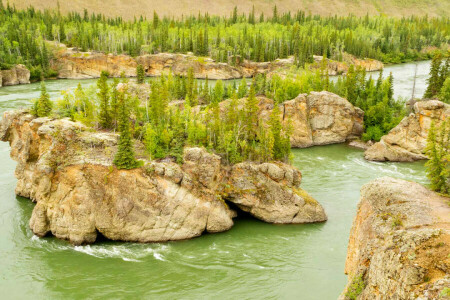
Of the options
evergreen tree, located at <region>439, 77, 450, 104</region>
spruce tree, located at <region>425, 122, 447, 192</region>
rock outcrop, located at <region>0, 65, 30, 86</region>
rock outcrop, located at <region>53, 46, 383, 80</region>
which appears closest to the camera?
spruce tree, located at <region>425, 122, 447, 192</region>

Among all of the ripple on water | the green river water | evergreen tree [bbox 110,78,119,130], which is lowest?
the green river water

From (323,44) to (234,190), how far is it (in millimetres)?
122428

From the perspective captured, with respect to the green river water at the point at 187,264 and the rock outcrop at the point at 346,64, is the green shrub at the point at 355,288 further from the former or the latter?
the rock outcrop at the point at 346,64

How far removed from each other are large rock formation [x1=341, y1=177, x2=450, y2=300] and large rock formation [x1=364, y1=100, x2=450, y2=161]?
4433cm

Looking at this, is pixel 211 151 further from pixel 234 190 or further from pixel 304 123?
pixel 304 123

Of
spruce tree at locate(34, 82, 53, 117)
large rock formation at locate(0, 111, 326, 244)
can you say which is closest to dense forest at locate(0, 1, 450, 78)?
spruce tree at locate(34, 82, 53, 117)

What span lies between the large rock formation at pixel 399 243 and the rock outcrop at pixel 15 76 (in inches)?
4546

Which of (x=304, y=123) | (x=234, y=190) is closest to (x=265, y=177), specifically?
(x=234, y=190)

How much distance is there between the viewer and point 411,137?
60812mm

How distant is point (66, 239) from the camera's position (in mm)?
34344

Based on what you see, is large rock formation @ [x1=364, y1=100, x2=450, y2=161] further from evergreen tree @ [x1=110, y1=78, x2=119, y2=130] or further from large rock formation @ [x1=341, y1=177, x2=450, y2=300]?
large rock formation @ [x1=341, y1=177, x2=450, y2=300]

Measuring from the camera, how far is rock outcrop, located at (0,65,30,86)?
10844 cm

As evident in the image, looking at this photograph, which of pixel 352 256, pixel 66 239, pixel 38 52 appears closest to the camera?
pixel 352 256

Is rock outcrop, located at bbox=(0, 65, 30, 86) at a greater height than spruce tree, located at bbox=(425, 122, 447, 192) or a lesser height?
lesser
